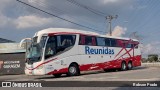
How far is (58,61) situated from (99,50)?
18.9 feet

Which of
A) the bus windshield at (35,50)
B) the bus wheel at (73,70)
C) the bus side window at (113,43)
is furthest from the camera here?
the bus side window at (113,43)

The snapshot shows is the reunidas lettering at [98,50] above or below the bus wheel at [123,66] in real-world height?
above

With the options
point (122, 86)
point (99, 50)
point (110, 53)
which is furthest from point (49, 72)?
point (122, 86)

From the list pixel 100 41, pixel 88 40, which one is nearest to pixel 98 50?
pixel 100 41

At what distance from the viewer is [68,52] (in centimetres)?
2473

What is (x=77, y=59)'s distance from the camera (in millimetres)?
25812

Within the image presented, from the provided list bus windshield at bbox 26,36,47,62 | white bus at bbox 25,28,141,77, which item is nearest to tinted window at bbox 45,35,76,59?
white bus at bbox 25,28,141,77

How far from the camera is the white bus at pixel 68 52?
23.3m

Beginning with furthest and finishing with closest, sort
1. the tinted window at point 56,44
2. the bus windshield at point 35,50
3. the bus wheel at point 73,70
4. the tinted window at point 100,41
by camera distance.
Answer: the tinted window at point 100,41 < the bus wheel at point 73,70 < the tinted window at point 56,44 < the bus windshield at point 35,50

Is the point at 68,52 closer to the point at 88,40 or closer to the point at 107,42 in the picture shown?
the point at 88,40

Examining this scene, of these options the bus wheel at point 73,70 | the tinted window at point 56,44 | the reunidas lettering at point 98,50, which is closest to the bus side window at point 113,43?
the reunidas lettering at point 98,50

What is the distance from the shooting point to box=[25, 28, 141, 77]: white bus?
76.4 feet

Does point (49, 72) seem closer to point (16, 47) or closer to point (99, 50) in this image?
point (99, 50)

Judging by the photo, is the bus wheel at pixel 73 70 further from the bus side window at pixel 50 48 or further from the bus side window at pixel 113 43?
the bus side window at pixel 113 43
